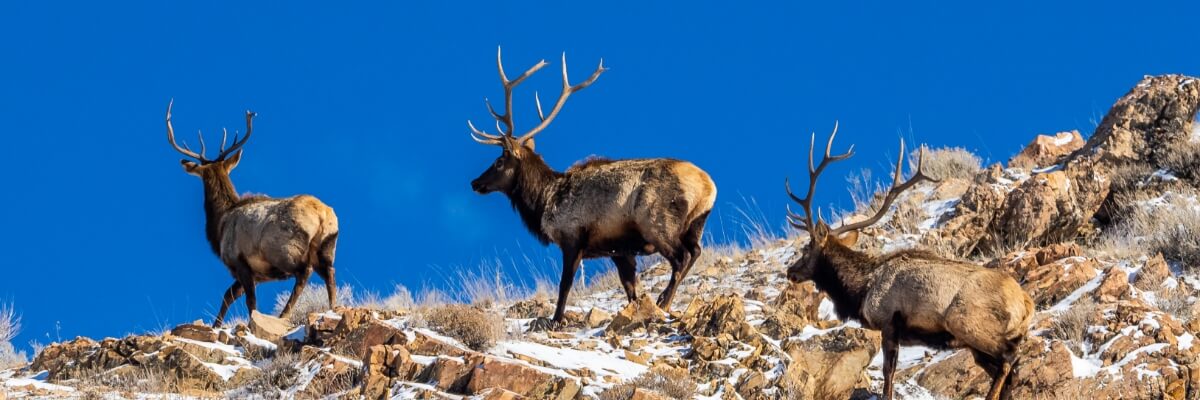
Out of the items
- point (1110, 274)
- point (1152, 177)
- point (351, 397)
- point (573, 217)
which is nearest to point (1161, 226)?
point (1152, 177)

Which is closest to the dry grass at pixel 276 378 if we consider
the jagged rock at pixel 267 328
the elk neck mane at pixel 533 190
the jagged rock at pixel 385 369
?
the jagged rock at pixel 385 369

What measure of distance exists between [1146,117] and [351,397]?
35.5 ft

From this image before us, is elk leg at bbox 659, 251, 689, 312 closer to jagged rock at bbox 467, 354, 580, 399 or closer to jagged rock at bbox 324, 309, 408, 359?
jagged rock at bbox 324, 309, 408, 359

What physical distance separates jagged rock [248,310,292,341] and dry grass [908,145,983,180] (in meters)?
9.75

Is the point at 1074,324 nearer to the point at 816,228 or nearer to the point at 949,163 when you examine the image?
the point at 816,228

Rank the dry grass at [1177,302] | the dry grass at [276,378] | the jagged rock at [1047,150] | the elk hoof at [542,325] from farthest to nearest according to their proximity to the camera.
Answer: the jagged rock at [1047,150], the elk hoof at [542,325], the dry grass at [1177,302], the dry grass at [276,378]

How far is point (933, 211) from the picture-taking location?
52.7ft

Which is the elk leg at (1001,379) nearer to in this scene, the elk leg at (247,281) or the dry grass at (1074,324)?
the dry grass at (1074,324)

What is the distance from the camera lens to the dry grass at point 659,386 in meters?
9.00

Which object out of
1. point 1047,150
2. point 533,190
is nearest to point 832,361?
point 533,190

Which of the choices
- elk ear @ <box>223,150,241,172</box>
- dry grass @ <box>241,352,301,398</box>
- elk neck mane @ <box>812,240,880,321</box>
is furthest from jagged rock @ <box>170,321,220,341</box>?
elk neck mane @ <box>812,240,880,321</box>

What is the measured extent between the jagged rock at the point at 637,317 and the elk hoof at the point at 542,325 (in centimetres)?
71

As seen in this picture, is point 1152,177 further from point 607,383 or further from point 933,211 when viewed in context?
point 607,383

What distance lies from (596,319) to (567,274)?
0.93 meters
